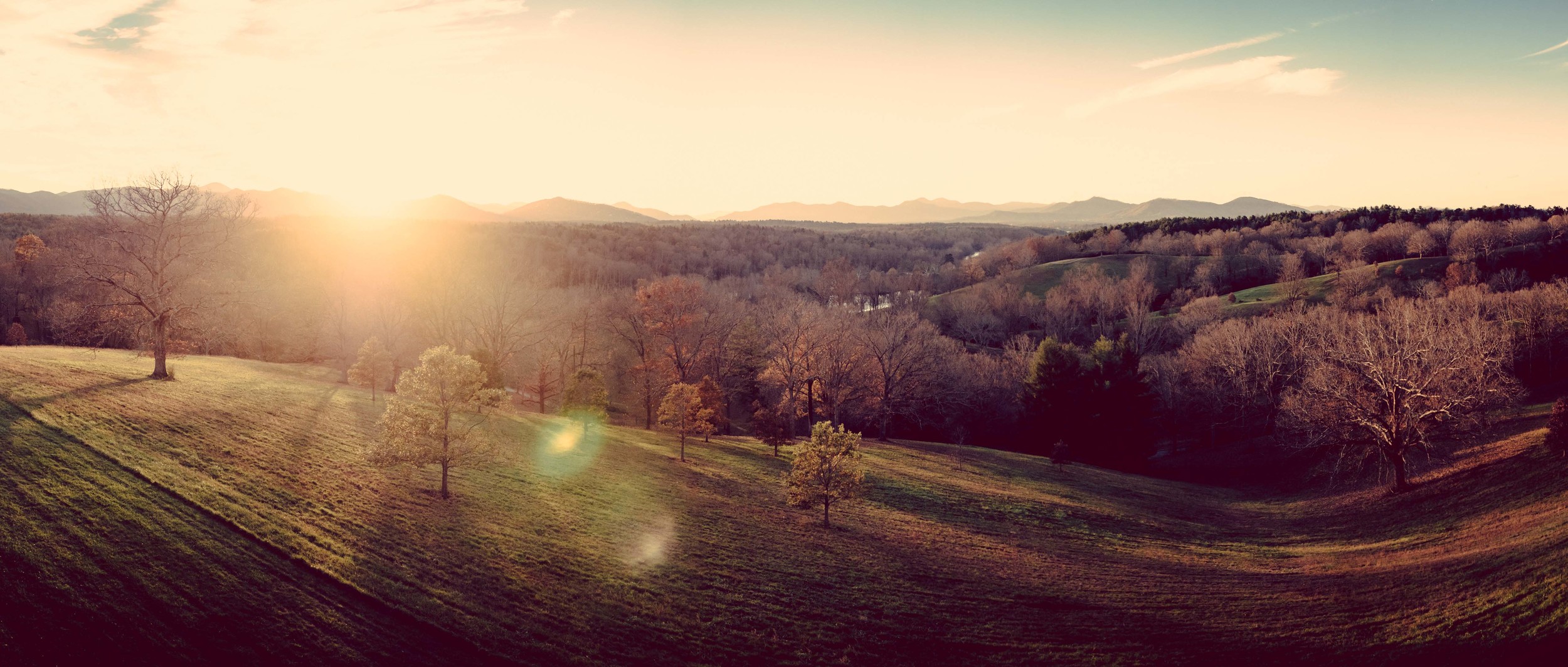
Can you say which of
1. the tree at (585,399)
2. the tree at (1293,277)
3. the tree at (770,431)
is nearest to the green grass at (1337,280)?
the tree at (1293,277)

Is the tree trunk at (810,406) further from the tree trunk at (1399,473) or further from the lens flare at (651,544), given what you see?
the tree trunk at (1399,473)

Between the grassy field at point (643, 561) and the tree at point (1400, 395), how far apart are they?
282cm

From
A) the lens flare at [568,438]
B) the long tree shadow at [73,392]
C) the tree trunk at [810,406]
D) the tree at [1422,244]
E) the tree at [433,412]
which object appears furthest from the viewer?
the tree at [1422,244]

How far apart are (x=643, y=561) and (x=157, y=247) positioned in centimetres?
3869

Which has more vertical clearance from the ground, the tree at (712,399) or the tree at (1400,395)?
the tree at (1400,395)

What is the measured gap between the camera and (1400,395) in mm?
37750

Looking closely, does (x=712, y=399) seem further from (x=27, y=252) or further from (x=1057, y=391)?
(x=27, y=252)

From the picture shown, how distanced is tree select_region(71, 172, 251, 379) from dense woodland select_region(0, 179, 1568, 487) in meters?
0.16

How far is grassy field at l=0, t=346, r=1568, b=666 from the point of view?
1862 centimetres

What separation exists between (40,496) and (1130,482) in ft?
197

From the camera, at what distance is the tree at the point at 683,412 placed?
44969 millimetres

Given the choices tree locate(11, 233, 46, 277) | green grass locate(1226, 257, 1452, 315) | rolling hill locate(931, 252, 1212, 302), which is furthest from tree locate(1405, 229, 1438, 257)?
tree locate(11, 233, 46, 277)

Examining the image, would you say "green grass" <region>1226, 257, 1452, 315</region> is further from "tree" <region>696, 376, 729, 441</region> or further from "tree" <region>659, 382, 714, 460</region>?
"tree" <region>659, 382, 714, 460</region>

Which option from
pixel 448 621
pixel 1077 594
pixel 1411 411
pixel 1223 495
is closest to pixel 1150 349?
pixel 1223 495
